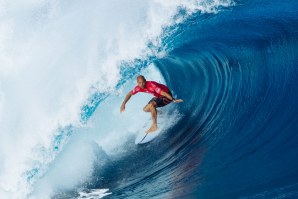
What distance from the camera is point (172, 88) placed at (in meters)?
8.43

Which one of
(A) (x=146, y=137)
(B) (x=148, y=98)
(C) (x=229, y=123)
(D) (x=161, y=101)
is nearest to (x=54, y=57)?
(B) (x=148, y=98)

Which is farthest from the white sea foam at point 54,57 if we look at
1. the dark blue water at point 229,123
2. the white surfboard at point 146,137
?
the white surfboard at point 146,137

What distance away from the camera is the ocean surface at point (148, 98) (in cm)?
644

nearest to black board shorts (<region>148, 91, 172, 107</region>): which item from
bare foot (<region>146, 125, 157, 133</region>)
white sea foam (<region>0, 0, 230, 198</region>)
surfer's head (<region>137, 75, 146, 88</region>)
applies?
bare foot (<region>146, 125, 157, 133</region>)

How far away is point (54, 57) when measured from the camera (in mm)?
10141

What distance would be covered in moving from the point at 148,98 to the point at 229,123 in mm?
1905

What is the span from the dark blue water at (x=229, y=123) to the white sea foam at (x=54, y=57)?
1.20m

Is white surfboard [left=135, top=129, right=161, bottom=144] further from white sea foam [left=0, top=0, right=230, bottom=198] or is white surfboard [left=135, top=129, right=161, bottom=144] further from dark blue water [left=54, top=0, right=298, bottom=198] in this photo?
white sea foam [left=0, top=0, right=230, bottom=198]

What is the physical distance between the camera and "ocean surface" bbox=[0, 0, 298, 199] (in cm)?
644

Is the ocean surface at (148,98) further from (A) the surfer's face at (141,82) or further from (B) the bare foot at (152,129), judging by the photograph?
(A) the surfer's face at (141,82)

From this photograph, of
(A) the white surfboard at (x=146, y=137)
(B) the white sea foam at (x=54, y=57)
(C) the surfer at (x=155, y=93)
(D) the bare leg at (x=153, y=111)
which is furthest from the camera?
(B) the white sea foam at (x=54, y=57)

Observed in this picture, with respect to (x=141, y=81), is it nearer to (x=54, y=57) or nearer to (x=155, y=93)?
(x=155, y=93)

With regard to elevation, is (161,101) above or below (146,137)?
above

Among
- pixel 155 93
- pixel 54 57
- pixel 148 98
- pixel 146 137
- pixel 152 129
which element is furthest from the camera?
pixel 54 57
